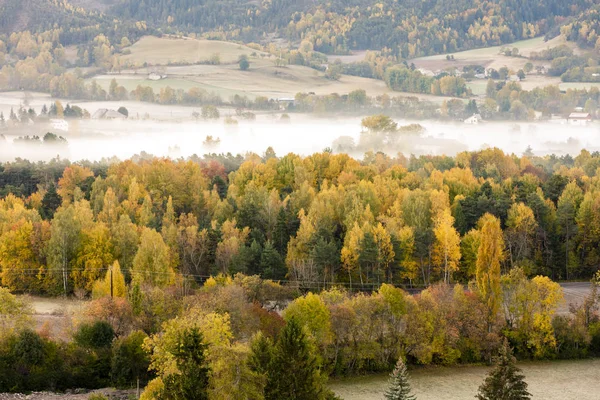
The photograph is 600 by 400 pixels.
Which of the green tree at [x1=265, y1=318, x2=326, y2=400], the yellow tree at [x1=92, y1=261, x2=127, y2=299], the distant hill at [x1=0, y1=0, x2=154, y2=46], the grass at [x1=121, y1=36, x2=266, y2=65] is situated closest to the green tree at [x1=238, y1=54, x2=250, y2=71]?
the grass at [x1=121, y1=36, x2=266, y2=65]

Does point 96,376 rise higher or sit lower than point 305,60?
lower

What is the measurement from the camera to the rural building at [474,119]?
135 metres

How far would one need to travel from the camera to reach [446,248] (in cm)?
5788

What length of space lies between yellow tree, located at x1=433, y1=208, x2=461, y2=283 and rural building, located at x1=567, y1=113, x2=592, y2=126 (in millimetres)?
81700

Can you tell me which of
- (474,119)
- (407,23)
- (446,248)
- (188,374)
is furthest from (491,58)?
(188,374)

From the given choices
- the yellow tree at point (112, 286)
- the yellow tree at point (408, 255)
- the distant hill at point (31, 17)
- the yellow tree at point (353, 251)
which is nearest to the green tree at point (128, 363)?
the yellow tree at point (112, 286)

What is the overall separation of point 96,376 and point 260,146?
67149 millimetres

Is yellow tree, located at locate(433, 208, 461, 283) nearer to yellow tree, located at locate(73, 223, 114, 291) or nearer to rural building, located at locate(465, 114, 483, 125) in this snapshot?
yellow tree, located at locate(73, 223, 114, 291)

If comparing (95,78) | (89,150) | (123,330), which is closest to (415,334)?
(123,330)

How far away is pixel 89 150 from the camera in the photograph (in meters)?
96.6

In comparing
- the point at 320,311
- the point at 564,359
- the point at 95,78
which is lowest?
the point at 564,359

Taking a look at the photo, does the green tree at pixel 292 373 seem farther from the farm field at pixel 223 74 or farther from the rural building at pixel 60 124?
the farm field at pixel 223 74

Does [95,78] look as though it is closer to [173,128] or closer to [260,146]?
[173,128]

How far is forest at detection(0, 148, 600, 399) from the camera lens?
40.9 metres
